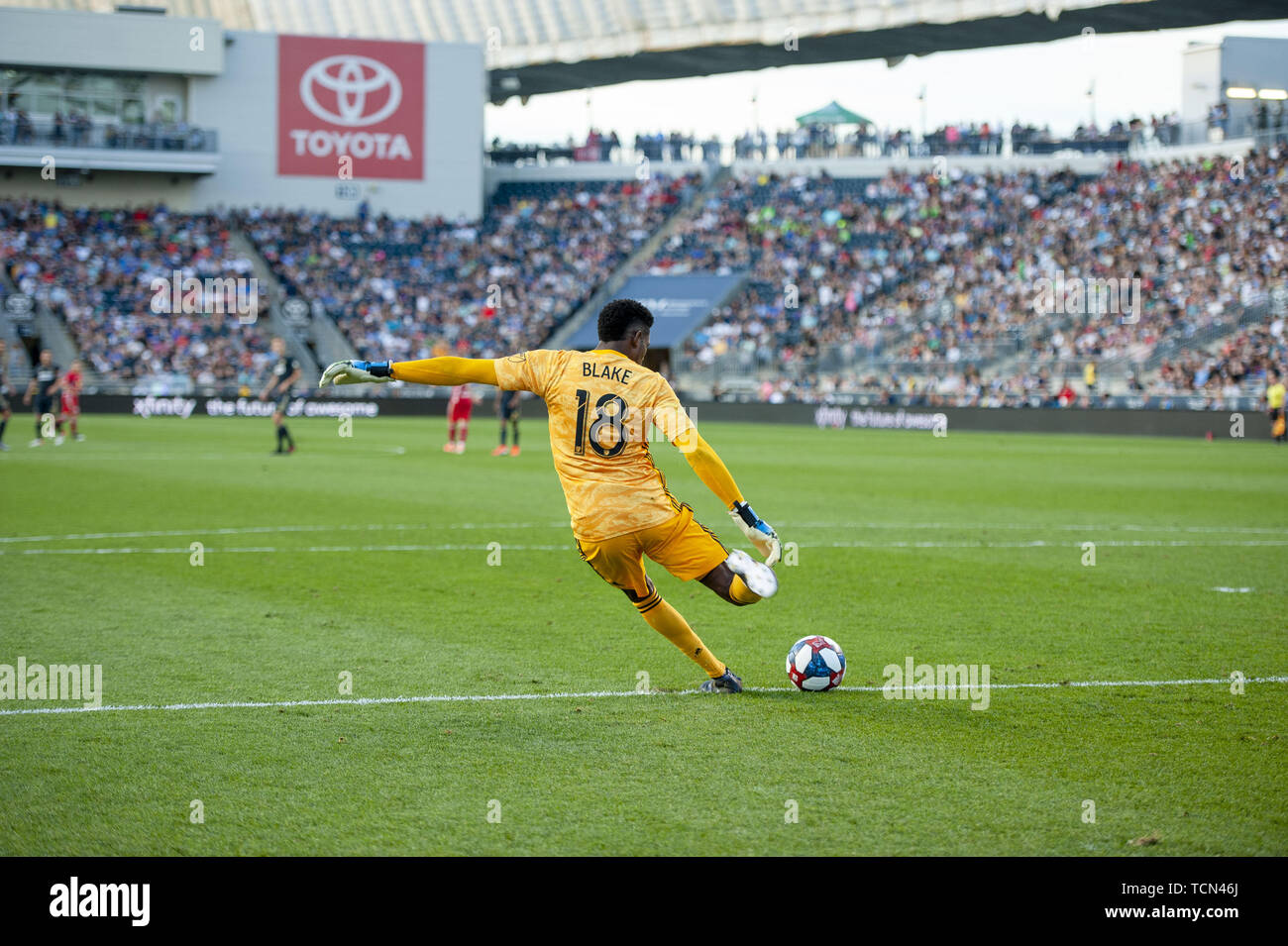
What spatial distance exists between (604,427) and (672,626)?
115cm

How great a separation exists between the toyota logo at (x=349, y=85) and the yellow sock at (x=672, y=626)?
2237 inches

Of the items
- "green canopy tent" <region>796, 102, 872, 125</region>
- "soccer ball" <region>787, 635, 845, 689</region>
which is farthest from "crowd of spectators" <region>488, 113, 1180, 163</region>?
"soccer ball" <region>787, 635, 845, 689</region>

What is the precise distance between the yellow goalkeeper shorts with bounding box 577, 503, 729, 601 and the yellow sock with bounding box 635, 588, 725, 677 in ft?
0.78

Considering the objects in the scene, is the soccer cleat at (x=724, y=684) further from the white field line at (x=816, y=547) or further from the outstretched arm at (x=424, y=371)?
the white field line at (x=816, y=547)

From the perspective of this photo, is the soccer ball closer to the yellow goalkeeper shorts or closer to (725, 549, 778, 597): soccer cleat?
the yellow goalkeeper shorts

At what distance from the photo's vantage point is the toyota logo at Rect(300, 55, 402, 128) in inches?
2350

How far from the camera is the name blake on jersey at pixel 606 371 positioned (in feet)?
22.3

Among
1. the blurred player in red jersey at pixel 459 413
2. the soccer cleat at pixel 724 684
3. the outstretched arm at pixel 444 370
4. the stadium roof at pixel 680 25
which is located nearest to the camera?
the outstretched arm at pixel 444 370

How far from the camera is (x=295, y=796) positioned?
5418 mm

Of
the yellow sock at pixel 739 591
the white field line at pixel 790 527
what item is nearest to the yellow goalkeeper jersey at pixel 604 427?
the yellow sock at pixel 739 591

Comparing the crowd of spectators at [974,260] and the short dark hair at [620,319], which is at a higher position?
the crowd of spectators at [974,260]

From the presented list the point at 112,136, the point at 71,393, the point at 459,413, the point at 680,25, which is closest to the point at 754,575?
the point at 459,413
